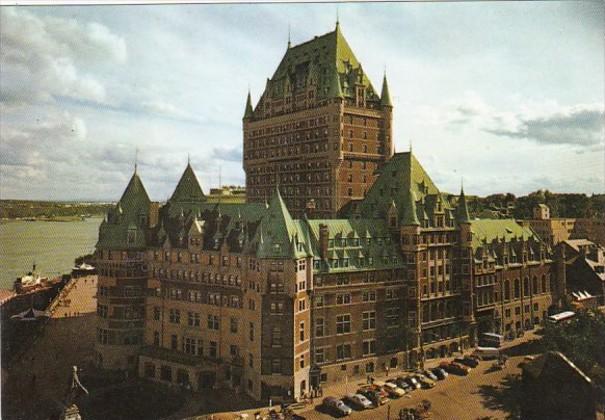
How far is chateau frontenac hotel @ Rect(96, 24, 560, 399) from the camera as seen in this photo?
37344mm

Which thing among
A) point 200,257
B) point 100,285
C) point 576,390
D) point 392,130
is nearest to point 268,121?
point 392,130

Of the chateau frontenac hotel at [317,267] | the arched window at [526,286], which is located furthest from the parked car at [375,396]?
the arched window at [526,286]

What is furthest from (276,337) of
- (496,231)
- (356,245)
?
(496,231)

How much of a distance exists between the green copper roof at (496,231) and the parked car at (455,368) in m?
11.7

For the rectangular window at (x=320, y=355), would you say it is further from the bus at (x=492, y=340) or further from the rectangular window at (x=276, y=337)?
the bus at (x=492, y=340)

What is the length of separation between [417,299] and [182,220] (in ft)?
66.0

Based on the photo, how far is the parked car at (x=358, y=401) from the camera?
3319 centimetres

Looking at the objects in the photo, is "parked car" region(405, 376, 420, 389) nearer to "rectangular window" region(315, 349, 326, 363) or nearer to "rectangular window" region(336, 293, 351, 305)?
"rectangular window" region(315, 349, 326, 363)

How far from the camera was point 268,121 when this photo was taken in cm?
5328

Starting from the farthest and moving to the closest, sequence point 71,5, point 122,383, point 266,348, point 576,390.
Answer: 1. point 122,383
2. point 266,348
3. point 71,5
4. point 576,390

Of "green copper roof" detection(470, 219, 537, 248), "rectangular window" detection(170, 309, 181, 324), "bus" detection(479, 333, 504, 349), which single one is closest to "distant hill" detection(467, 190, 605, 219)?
"green copper roof" detection(470, 219, 537, 248)

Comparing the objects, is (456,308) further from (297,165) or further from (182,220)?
(182,220)

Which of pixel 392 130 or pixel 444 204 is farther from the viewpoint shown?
pixel 392 130

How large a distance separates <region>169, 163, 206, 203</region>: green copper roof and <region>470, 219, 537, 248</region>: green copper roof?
2450 cm
